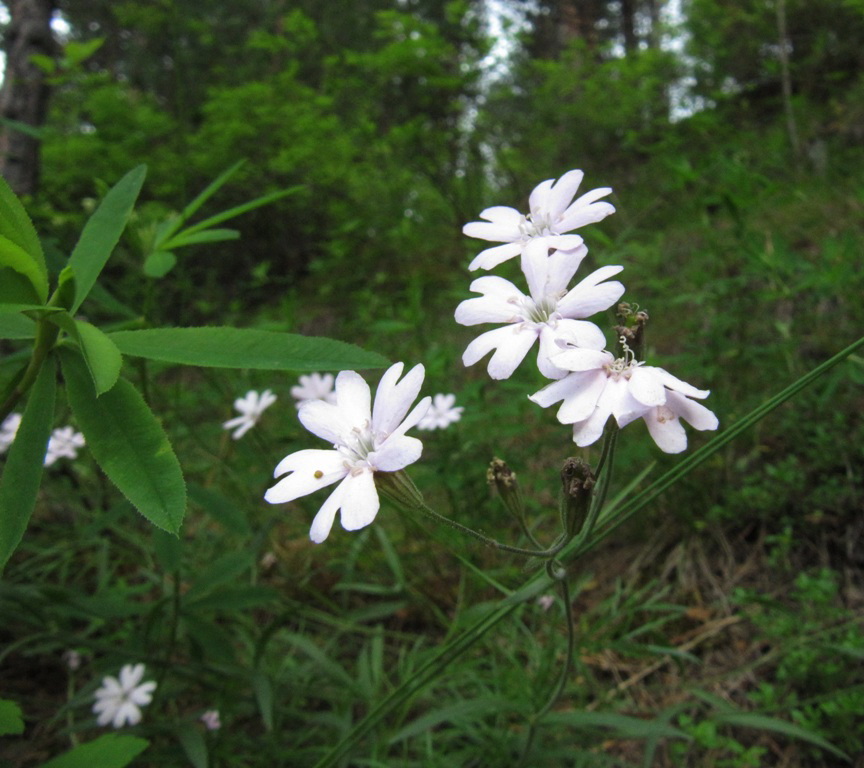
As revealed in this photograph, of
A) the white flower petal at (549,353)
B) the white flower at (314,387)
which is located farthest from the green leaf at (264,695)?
the white flower petal at (549,353)

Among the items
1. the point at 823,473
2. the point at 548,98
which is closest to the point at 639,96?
the point at 548,98

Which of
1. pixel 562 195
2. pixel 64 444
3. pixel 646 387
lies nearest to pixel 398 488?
pixel 646 387

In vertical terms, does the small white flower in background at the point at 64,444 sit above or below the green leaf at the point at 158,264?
below

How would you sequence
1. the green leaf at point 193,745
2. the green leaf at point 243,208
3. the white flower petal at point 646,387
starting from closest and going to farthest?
1. the white flower petal at point 646,387
2. the green leaf at point 243,208
3. the green leaf at point 193,745

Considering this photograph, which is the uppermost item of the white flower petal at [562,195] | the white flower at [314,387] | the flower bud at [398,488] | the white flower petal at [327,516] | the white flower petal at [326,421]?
the white flower petal at [562,195]

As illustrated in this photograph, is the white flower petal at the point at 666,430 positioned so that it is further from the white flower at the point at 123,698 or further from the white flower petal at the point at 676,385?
the white flower at the point at 123,698

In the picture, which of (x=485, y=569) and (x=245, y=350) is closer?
(x=245, y=350)

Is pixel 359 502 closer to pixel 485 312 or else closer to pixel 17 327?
pixel 485 312
